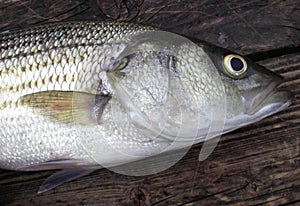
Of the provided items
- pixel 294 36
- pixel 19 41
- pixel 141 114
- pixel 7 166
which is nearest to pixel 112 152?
pixel 141 114

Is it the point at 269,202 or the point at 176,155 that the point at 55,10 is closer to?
the point at 176,155

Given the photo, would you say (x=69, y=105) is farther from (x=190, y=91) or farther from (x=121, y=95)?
(x=190, y=91)

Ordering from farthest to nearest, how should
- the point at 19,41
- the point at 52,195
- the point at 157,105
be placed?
the point at 52,195 < the point at 19,41 < the point at 157,105

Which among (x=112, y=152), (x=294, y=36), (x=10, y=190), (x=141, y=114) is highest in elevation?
(x=294, y=36)

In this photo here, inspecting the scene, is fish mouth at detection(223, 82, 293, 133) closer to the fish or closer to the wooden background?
the fish

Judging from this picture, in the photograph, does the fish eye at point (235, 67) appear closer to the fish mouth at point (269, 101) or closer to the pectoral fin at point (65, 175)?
the fish mouth at point (269, 101)

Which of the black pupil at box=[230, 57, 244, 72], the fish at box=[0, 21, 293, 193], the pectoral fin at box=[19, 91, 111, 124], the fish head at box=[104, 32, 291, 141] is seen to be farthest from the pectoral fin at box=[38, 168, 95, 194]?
the black pupil at box=[230, 57, 244, 72]

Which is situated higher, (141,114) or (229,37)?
(229,37)
